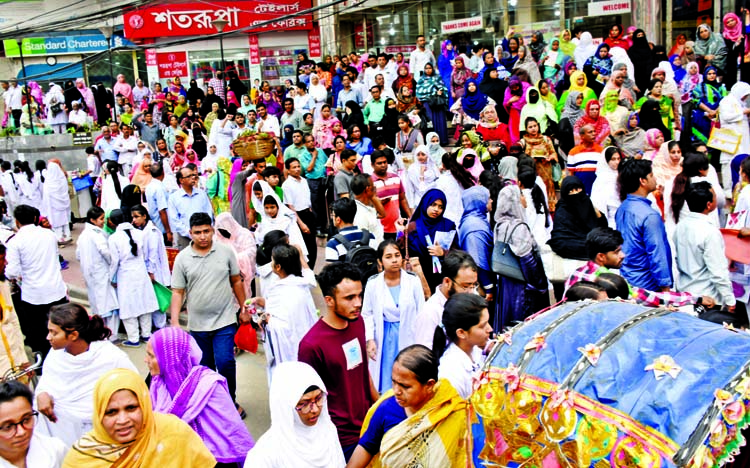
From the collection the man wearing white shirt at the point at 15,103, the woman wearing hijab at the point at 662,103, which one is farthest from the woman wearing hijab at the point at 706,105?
the man wearing white shirt at the point at 15,103

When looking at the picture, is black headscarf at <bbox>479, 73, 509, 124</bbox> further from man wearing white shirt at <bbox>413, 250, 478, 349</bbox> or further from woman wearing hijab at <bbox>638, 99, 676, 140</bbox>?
man wearing white shirt at <bbox>413, 250, 478, 349</bbox>

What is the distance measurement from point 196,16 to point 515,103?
17.7m

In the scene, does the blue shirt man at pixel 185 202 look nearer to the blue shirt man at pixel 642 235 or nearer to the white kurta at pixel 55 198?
the white kurta at pixel 55 198

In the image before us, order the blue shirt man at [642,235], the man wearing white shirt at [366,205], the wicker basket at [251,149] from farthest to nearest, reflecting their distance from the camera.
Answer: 1. the wicker basket at [251,149]
2. the man wearing white shirt at [366,205]
3. the blue shirt man at [642,235]

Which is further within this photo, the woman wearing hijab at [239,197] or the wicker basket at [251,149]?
the wicker basket at [251,149]

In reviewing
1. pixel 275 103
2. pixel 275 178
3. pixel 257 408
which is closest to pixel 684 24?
pixel 275 103

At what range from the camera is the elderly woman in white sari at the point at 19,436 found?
138 inches

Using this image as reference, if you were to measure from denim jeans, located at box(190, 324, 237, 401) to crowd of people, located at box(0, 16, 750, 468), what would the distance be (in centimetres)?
2

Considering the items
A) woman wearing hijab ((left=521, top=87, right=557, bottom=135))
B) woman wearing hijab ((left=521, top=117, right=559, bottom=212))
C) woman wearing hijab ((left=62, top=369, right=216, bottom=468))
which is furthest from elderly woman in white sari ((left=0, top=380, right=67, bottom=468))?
woman wearing hijab ((left=521, top=87, right=557, bottom=135))

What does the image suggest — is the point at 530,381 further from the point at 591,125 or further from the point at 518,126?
the point at 518,126

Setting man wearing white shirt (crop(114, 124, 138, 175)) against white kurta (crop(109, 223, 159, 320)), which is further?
man wearing white shirt (crop(114, 124, 138, 175))

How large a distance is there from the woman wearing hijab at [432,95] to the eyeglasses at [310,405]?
10223 millimetres

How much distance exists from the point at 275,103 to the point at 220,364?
37.5ft

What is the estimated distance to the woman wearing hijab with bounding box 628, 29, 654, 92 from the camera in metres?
13.2
